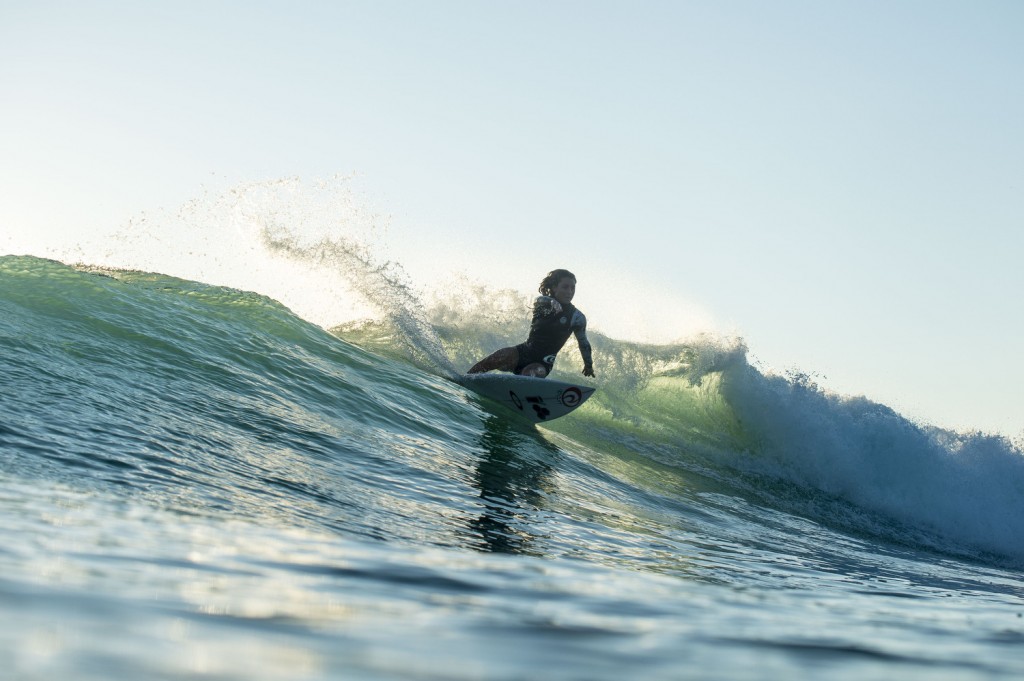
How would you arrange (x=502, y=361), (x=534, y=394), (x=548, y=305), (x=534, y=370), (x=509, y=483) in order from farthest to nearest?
(x=502, y=361), (x=534, y=370), (x=548, y=305), (x=534, y=394), (x=509, y=483)

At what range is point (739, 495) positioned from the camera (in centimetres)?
1043

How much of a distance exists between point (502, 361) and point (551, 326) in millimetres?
977

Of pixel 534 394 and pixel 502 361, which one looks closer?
pixel 534 394

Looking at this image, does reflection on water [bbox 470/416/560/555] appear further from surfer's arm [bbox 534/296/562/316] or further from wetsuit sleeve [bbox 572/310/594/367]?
surfer's arm [bbox 534/296/562/316]

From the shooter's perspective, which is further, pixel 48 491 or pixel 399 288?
pixel 399 288

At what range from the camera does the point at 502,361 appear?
10.8 metres

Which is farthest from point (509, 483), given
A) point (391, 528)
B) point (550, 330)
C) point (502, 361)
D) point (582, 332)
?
point (502, 361)

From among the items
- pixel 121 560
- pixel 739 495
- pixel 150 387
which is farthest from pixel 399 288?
pixel 121 560

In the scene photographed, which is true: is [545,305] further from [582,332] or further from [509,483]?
[509,483]

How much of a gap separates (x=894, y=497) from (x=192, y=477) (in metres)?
12.7

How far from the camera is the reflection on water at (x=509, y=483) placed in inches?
147

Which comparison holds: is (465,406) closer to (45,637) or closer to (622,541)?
(622,541)

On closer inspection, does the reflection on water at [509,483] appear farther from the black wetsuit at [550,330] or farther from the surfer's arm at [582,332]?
the surfer's arm at [582,332]

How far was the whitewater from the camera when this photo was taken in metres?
1.45
